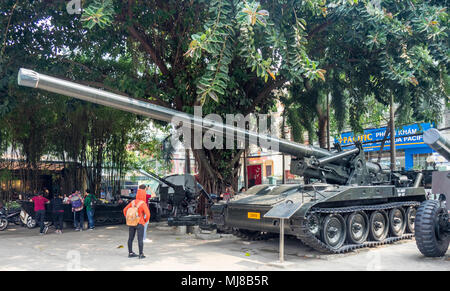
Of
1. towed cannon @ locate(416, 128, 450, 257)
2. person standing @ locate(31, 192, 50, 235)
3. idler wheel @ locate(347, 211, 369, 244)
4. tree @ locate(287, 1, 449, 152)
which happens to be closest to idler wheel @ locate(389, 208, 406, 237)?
idler wheel @ locate(347, 211, 369, 244)

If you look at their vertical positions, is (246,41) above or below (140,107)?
above

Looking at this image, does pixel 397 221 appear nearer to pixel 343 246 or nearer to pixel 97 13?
pixel 343 246

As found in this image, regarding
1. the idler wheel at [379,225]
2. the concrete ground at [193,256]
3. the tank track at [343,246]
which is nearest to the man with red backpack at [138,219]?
the concrete ground at [193,256]

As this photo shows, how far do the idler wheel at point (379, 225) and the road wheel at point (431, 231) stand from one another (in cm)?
170

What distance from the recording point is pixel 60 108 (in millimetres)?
14531

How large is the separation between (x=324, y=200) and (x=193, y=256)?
2.75 m

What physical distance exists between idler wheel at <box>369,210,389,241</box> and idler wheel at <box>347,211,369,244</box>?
0.48ft

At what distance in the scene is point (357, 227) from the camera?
8.91 m

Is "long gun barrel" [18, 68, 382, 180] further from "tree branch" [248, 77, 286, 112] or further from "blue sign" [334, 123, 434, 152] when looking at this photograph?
"blue sign" [334, 123, 434, 152]

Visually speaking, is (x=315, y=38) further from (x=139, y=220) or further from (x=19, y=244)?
(x=19, y=244)

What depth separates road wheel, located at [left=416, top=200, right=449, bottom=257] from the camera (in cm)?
724

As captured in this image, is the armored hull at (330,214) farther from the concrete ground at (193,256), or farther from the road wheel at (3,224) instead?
the road wheel at (3,224)

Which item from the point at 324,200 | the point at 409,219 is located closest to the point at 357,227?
the point at 324,200
